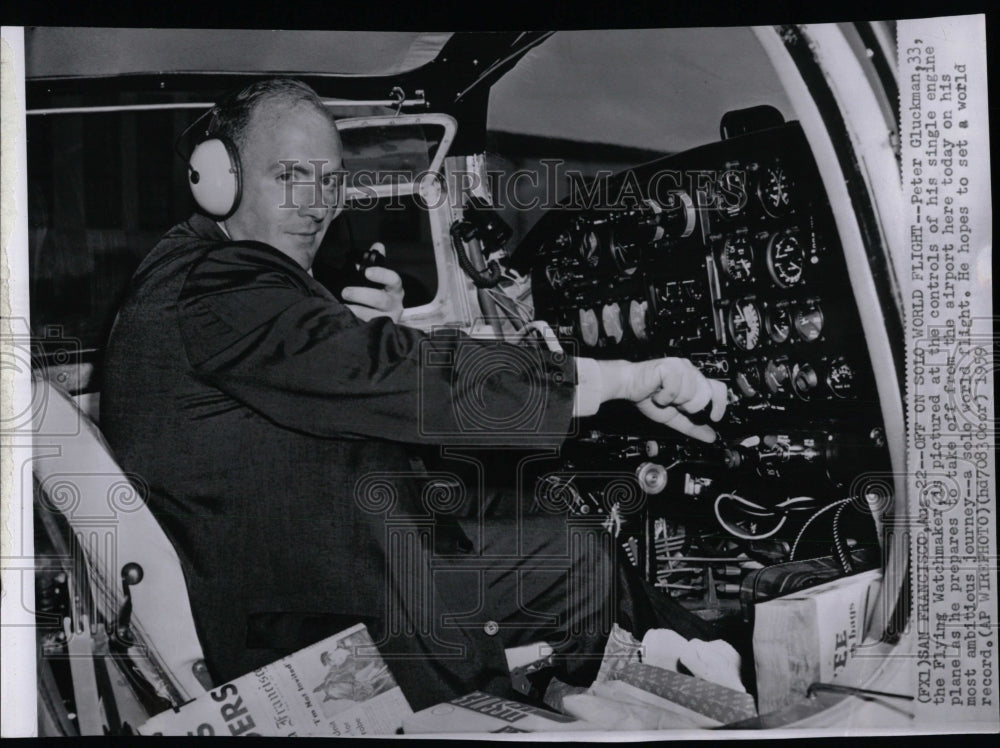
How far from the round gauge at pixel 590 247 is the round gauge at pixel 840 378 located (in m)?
0.57

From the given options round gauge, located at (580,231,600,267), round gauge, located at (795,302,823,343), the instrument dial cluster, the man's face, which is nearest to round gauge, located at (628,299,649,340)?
the instrument dial cluster

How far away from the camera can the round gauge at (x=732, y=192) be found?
6.42 ft

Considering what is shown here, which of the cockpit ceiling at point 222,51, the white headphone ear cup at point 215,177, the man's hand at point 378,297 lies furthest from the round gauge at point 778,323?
the white headphone ear cup at point 215,177

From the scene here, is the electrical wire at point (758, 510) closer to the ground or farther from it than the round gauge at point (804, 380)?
closer to the ground

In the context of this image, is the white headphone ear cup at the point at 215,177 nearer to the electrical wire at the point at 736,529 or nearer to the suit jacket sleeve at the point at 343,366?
the suit jacket sleeve at the point at 343,366

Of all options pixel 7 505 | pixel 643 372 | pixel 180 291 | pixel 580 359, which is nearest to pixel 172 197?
pixel 180 291

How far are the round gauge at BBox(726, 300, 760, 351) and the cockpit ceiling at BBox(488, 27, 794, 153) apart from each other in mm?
381

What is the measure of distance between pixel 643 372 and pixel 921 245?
68cm

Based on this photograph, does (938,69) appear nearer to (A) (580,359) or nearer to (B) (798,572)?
(A) (580,359)

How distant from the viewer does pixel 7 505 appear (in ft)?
6.46

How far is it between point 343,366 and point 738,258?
2.97ft

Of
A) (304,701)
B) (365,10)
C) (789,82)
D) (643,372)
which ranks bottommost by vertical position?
(304,701)
